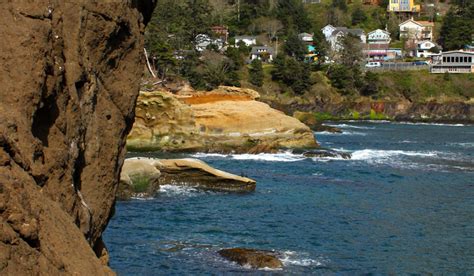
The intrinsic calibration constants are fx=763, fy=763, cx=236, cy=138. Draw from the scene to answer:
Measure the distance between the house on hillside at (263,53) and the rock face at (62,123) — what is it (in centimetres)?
12073

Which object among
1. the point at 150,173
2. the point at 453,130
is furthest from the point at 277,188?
the point at 453,130

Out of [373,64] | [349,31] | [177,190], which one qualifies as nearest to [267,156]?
[177,190]

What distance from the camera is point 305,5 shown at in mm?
174750

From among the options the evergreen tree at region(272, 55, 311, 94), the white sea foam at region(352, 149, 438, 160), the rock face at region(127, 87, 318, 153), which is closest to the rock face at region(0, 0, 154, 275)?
the rock face at region(127, 87, 318, 153)

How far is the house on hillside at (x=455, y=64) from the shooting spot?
125938 millimetres

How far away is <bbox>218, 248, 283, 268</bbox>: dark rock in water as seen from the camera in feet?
67.9

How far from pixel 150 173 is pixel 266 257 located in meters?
11.8

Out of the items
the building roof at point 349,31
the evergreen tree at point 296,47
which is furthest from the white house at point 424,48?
the evergreen tree at point 296,47

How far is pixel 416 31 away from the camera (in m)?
156

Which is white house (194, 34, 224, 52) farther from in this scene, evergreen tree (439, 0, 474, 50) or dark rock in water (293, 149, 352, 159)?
dark rock in water (293, 149, 352, 159)

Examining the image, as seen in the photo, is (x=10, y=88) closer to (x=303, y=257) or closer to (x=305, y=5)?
(x=303, y=257)

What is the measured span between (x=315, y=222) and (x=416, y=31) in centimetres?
13432

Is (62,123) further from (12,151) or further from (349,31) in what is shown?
(349,31)

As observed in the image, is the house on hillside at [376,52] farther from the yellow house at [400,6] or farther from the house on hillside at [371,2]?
the house on hillside at [371,2]
